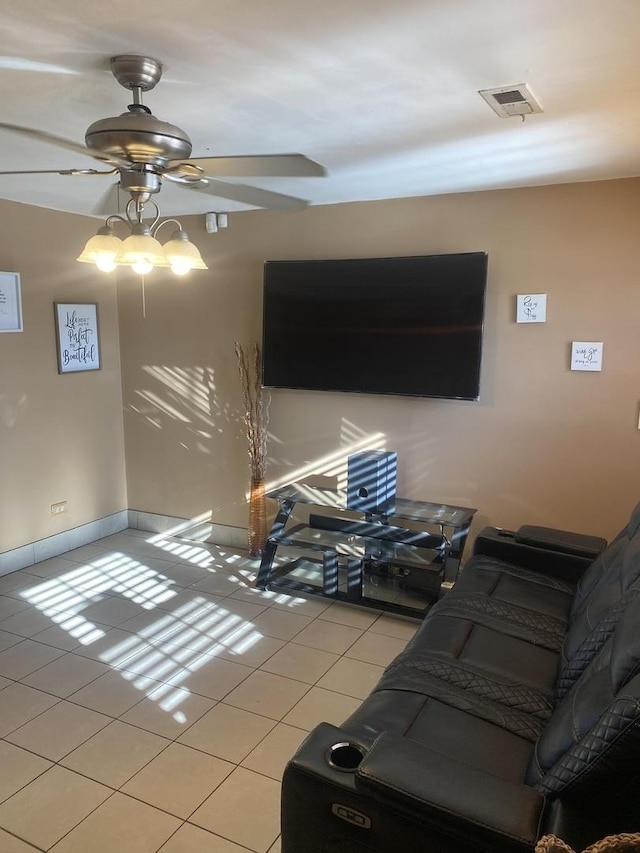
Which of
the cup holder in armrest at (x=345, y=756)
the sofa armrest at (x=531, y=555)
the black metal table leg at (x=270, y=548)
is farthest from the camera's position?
the black metal table leg at (x=270, y=548)

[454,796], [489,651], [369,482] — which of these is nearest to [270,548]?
[369,482]

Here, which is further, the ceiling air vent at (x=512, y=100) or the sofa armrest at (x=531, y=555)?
the sofa armrest at (x=531, y=555)

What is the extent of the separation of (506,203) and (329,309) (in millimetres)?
1182

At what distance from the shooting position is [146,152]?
1.77 m

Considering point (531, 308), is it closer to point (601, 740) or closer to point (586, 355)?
point (586, 355)

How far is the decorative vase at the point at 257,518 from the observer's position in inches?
167

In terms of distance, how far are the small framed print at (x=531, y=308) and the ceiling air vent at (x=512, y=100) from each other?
4.43 ft

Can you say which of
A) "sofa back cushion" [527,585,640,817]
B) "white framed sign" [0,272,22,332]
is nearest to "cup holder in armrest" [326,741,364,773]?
"sofa back cushion" [527,585,640,817]

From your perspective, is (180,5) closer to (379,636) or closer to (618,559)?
(618,559)

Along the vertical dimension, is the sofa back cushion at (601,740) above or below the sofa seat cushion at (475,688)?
above

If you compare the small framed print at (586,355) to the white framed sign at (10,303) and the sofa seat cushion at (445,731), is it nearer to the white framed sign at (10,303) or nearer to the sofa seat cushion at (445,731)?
the sofa seat cushion at (445,731)

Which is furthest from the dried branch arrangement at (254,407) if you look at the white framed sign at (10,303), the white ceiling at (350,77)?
the white ceiling at (350,77)

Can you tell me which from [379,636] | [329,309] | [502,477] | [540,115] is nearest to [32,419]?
[329,309]

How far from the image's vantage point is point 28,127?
96.1 inches
